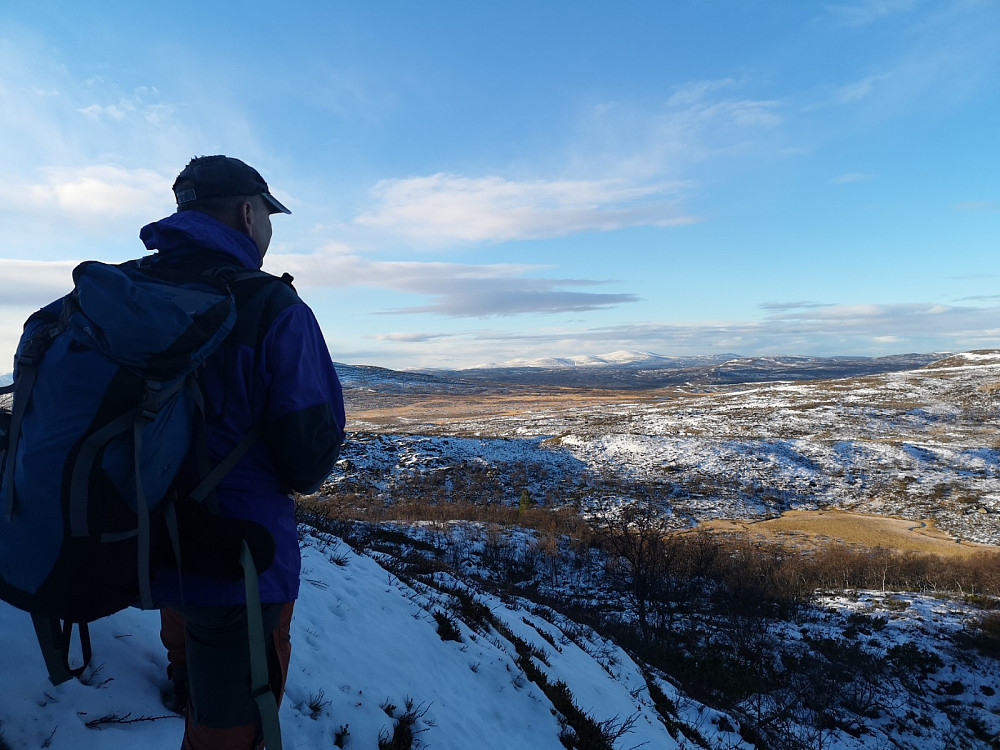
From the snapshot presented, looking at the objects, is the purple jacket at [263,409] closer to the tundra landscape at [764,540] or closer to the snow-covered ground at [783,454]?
the tundra landscape at [764,540]

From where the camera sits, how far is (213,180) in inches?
88.3

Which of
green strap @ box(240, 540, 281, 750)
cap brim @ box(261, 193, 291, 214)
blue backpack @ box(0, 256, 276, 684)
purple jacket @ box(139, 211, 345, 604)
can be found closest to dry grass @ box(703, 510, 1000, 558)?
green strap @ box(240, 540, 281, 750)

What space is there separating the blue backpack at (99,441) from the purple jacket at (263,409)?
13 cm

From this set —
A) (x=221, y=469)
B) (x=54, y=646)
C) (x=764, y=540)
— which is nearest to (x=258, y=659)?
(x=221, y=469)

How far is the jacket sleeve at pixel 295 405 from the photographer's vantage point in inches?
78.2

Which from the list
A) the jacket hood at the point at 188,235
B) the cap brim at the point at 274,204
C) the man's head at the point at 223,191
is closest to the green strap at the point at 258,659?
the jacket hood at the point at 188,235

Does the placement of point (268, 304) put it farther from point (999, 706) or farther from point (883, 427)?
point (883, 427)

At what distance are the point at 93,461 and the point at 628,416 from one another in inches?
2352

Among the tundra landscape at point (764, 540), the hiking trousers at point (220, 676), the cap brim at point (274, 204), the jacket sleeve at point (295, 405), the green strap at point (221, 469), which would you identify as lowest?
the tundra landscape at point (764, 540)

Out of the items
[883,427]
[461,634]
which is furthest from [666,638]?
[883,427]

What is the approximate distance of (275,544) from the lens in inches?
80.0

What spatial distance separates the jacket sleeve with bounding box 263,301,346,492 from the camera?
1987 mm

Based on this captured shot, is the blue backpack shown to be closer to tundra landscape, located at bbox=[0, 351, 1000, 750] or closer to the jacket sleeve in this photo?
the jacket sleeve

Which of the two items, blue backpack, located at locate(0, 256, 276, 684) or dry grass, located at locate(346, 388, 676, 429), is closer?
blue backpack, located at locate(0, 256, 276, 684)
